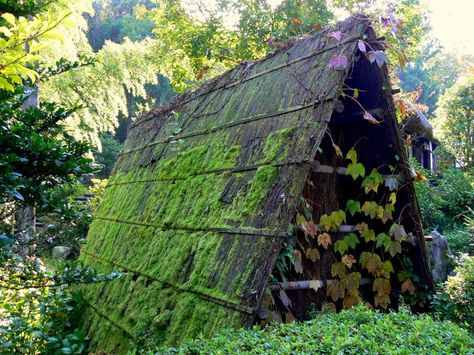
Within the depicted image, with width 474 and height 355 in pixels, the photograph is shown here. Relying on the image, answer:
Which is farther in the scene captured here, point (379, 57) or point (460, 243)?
point (460, 243)

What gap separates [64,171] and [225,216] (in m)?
1.58

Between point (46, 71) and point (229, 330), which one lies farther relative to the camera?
point (46, 71)

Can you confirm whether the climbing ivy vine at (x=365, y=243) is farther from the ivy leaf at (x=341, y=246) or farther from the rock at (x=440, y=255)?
the rock at (x=440, y=255)

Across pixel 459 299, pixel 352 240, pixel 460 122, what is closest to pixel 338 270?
pixel 352 240

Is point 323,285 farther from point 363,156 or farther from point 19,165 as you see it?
point 19,165

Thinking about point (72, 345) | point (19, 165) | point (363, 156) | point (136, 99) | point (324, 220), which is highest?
point (136, 99)

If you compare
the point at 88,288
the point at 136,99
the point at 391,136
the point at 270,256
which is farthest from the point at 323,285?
the point at 136,99

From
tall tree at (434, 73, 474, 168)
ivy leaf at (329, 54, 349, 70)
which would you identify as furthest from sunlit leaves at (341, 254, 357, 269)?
tall tree at (434, 73, 474, 168)

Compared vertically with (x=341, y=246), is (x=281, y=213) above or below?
below

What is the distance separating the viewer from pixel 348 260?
4.51 m

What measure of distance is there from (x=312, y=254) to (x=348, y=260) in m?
0.47

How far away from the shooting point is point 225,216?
4039 millimetres

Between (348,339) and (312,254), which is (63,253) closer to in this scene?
(312,254)

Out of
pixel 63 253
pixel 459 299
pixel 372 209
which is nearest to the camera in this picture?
pixel 459 299
